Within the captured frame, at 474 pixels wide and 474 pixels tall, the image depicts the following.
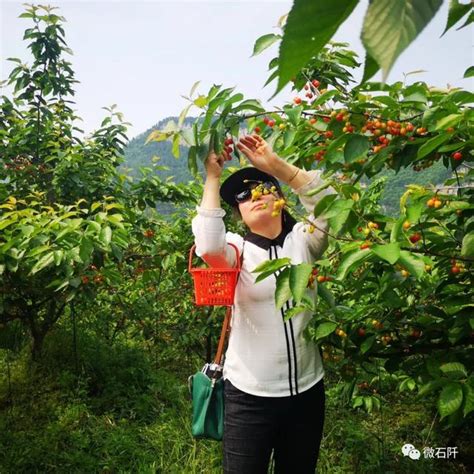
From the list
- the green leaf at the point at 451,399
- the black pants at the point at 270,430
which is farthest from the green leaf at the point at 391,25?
the black pants at the point at 270,430

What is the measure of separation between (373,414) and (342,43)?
3064 millimetres

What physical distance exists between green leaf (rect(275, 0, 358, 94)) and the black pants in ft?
5.27

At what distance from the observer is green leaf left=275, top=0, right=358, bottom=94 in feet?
0.71

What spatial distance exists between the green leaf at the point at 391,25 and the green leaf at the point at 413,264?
92 centimetres

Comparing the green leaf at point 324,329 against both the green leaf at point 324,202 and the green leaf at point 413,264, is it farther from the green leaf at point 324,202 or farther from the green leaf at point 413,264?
the green leaf at point 413,264

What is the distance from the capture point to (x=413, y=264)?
1.07 meters

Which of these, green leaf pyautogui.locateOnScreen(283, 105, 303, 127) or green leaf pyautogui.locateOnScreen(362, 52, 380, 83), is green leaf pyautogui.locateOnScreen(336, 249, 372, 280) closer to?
green leaf pyautogui.locateOnScreen(283, 105, 303, 127)

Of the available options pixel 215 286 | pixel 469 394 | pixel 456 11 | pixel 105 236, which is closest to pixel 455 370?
pixel 469 394

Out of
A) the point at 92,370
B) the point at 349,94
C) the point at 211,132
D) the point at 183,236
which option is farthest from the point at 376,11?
the point at 92,370

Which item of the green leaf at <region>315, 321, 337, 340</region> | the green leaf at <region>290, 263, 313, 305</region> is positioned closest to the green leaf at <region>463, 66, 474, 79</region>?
the green leaf at <region>290, 263, 313, 305</region>

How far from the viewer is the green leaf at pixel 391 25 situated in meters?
0.19

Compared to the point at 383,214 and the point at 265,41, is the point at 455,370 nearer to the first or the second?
the point at 383,214

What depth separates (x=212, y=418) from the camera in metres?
1.87

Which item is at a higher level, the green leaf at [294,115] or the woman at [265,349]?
the green leaf at [294,115]
